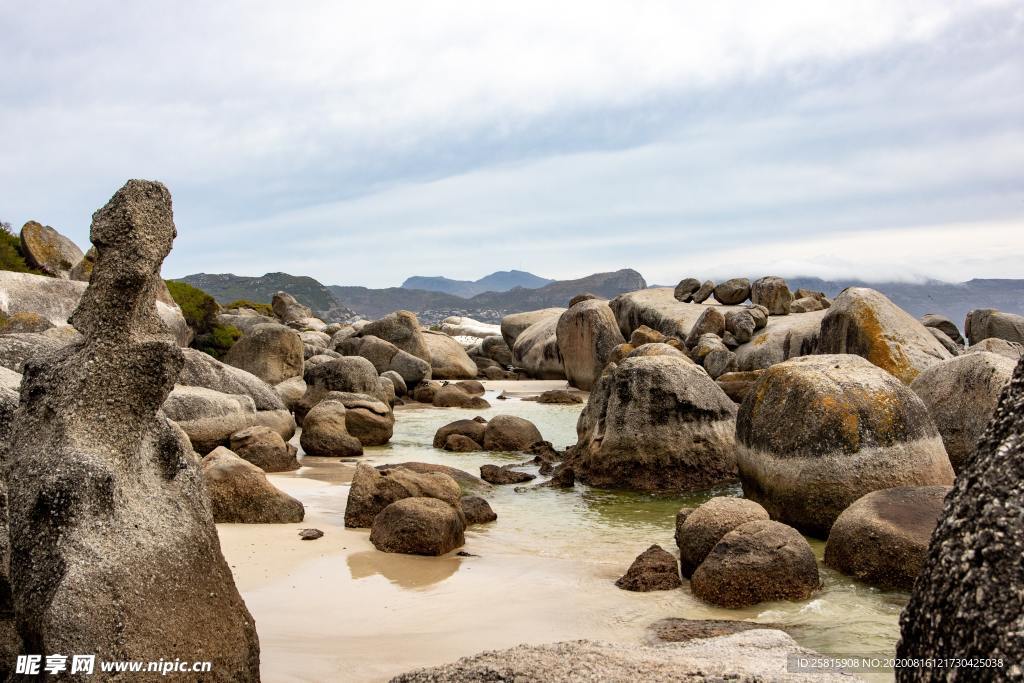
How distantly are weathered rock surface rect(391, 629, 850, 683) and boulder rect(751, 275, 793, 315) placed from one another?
29882 millimetres

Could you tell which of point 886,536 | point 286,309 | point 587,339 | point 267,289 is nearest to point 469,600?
point 886,536

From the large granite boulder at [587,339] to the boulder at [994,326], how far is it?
14768 mm

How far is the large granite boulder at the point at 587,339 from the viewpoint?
29.3m

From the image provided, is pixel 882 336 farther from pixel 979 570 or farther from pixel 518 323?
pixel 518 323

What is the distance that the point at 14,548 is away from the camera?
13.1 feet

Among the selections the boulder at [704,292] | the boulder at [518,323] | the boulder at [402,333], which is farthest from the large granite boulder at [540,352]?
the boulder at [704,292]

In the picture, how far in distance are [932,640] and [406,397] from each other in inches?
1051

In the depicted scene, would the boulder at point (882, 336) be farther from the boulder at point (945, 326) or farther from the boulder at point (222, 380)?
the boulder at point (945, 326)

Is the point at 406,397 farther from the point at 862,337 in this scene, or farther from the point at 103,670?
the point at 103,670

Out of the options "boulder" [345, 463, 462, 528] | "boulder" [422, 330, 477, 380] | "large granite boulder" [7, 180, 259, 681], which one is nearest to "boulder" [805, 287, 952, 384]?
"boulder" [345, 463, 462, 528]

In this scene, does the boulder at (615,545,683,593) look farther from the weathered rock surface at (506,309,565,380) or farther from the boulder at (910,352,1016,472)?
the weathered rock surface at (506,309,565,380)

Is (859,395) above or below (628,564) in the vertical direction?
→ above

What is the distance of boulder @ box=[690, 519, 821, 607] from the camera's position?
288 inches

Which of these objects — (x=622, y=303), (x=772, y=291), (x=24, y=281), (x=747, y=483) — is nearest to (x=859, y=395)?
(x=747, y=483)
